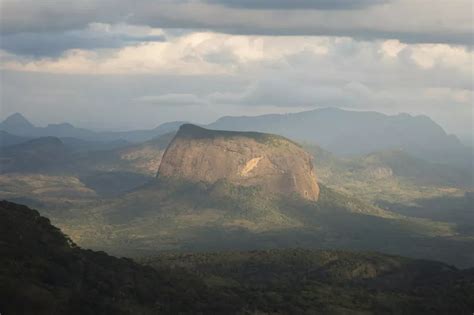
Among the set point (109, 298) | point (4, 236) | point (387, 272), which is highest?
point (4, 236)

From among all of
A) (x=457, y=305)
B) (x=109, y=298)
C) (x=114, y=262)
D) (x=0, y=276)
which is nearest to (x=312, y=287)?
(x=457, y=305)

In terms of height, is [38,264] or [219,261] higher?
[38,264]

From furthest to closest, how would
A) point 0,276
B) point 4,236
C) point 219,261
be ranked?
point 219,261
point 4,236
point 0,276

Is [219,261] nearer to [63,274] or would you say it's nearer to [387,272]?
[387,272]

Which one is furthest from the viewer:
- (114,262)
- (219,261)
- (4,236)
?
(219,261)

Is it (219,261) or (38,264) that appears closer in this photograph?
(38,264)

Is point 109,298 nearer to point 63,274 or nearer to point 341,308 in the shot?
point 63,274

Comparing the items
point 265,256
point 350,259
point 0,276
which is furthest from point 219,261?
point 0,276
